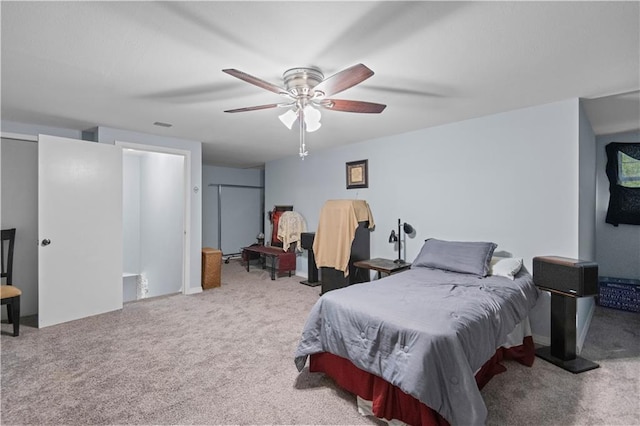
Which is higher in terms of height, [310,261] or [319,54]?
[319,54]

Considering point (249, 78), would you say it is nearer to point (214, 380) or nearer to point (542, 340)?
point (214, 380)

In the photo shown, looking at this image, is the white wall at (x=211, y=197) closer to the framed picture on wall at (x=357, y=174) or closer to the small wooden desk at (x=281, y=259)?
the small wooden desk at (x=281, y=259)

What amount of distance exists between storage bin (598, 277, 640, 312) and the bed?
204 centimetres

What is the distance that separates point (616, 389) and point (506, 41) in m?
2.60

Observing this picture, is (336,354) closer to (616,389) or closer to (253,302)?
(616,389)

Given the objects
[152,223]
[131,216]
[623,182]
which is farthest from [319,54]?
[131,216]

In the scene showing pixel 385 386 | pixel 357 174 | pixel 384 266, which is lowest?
pixel 385 386

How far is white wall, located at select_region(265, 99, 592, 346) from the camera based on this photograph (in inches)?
116

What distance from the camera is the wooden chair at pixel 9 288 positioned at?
313 cm

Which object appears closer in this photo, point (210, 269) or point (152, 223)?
point (210, 269)

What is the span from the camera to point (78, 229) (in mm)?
3699

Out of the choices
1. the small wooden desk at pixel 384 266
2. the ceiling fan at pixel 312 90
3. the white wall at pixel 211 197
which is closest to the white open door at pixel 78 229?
the ceiling fan at pixel 312 90

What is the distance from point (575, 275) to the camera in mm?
2475

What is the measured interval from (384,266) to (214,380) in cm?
235
